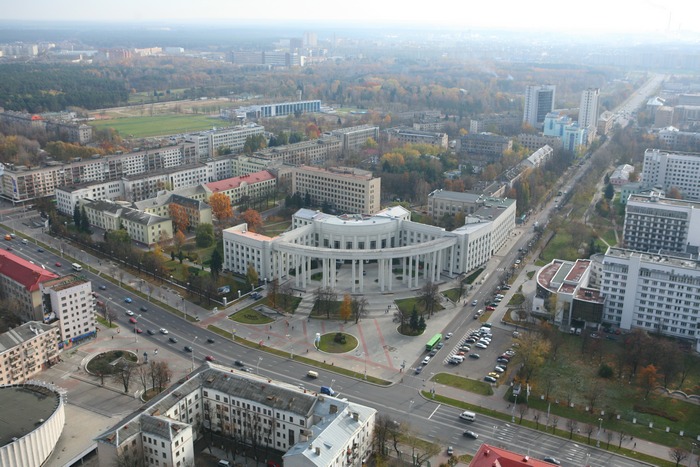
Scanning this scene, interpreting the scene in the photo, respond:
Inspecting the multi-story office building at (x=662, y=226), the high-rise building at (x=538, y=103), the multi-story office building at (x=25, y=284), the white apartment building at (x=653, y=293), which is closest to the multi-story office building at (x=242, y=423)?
the multi-story office building at (x=25, y=284)

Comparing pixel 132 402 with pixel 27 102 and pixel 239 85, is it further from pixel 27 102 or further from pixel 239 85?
pixel 239 85

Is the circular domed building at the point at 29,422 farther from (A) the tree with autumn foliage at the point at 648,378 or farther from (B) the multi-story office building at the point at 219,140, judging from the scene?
(B) the multi-story office building at the point at 219,140

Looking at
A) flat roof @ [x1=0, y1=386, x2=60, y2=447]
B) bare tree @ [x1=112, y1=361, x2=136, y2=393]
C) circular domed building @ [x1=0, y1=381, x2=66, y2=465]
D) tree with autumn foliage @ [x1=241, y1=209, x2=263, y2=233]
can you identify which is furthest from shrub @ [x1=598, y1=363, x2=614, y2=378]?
tree with autumn foliage @ [x1=241, y1=209, x2=263, y2=233]

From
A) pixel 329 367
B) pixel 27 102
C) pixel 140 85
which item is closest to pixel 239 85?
pixel 140 85

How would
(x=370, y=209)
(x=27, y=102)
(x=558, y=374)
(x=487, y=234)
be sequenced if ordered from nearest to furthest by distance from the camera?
1. (x=558, y=374)
2. (x=487, y=234)
3. (x=370, y=209)
4. (x=27, y=102)

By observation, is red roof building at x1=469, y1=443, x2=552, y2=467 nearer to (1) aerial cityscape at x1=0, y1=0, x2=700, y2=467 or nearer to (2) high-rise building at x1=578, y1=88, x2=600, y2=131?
(1) aerial cityscape at x1=0, y1=0, x2=700, y2=467

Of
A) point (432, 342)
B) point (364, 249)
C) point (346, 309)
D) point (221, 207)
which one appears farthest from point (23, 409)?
point (221, 207)
